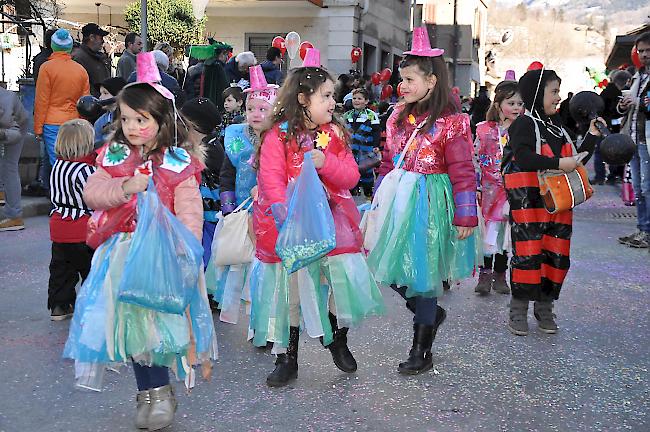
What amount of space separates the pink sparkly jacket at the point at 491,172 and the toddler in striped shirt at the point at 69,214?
3.07m

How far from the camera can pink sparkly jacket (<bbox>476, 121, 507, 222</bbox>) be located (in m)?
6.43

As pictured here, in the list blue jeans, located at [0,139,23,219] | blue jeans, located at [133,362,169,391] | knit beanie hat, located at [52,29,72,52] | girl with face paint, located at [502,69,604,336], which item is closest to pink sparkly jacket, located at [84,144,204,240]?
blue jeans, located at [133,362,169,391]

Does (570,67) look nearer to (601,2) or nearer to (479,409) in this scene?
(479,409)

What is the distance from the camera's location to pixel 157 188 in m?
3.37

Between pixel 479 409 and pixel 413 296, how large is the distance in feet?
2.42

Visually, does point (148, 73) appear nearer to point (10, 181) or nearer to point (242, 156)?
point (242, 156)

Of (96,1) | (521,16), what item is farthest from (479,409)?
(521,16)

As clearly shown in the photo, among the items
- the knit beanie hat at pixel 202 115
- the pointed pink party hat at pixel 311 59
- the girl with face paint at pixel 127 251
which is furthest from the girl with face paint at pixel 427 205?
the knit beanie hat at pixel 202 115

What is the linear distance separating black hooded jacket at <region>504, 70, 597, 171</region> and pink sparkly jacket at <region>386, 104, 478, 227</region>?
742 mm

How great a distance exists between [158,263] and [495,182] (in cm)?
395

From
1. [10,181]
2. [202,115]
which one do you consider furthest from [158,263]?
[10,181]

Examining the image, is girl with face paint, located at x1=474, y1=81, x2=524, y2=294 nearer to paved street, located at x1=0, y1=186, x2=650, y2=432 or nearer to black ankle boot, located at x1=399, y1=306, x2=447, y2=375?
paved street, located at x1=0, y1=186, x2=650, y2=432

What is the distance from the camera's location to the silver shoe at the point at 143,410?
3.42m

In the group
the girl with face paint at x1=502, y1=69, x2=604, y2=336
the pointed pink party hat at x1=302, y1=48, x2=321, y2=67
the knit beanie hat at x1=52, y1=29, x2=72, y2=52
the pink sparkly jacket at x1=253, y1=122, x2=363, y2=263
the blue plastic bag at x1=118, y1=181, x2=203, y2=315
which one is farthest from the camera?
the knit beanie hat at x1=52, y1=29, x2=72, y2=52
